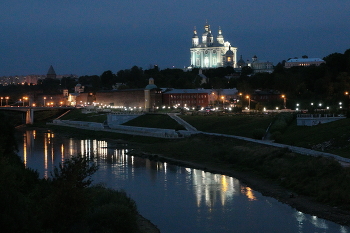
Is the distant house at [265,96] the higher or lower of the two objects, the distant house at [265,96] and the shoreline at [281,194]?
the higher

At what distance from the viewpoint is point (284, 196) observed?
26688 mm

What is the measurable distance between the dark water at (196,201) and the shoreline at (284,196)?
14.4 inches

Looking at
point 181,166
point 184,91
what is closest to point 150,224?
point 181,166

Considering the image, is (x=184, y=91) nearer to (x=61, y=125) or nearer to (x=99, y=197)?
(x=61, y=125)

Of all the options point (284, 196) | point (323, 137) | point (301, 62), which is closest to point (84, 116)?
point (323, 137)

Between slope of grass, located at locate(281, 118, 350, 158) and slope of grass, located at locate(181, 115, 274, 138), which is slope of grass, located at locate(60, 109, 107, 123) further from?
slope of grass, located at locate(281, 118, 350, 158)

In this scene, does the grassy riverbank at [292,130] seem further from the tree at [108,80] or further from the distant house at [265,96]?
the tree at [108,80]

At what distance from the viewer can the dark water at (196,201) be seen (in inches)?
874

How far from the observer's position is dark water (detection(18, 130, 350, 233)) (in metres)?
22.2

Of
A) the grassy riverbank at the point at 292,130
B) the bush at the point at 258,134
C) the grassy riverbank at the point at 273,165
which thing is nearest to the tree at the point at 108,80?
the grassy riverbank at the point at 292,130

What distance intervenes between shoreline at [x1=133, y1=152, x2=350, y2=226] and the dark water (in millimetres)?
365

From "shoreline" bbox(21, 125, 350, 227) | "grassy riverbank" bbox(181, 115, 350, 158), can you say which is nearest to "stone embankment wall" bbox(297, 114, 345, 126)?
"grassy riverbank" bbox(181, 115, 350, 158)

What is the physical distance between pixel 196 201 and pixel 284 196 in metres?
4.17

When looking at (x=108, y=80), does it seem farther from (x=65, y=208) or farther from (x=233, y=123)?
(x=65, y=208)
